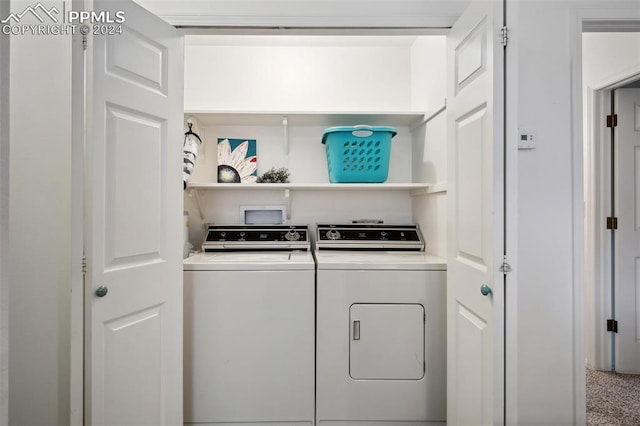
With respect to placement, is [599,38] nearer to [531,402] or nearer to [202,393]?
[531,402]

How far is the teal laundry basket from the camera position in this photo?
213cm

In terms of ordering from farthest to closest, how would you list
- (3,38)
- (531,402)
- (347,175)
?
(347,175), (531,402), (3,38)

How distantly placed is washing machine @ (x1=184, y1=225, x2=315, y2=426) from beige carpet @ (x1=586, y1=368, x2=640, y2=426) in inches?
63.6

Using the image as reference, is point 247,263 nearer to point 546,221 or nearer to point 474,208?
point 474,208

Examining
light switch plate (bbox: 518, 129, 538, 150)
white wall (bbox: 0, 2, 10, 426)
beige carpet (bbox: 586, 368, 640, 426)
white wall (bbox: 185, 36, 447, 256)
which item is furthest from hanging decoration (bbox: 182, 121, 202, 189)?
beige carpet (bbox: 586, 368, 640, 426)

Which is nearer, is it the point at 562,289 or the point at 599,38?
the point at 562,289

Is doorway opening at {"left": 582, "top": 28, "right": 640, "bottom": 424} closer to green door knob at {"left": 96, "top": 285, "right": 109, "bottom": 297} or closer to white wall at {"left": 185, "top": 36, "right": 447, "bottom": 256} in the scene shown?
white wall at {"left": 185, "top": 36, "right": 447, "bottom": 256}

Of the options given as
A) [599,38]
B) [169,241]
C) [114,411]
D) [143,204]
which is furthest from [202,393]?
[599,38]

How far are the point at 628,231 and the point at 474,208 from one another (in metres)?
1.88

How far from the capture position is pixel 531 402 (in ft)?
4.87

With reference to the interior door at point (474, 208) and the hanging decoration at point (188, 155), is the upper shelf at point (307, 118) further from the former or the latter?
the interior door at point (474, 208)

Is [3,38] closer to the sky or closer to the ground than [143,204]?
closer to the sky

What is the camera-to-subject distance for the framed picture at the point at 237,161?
7.57ft

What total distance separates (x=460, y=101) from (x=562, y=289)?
96 centimetres
